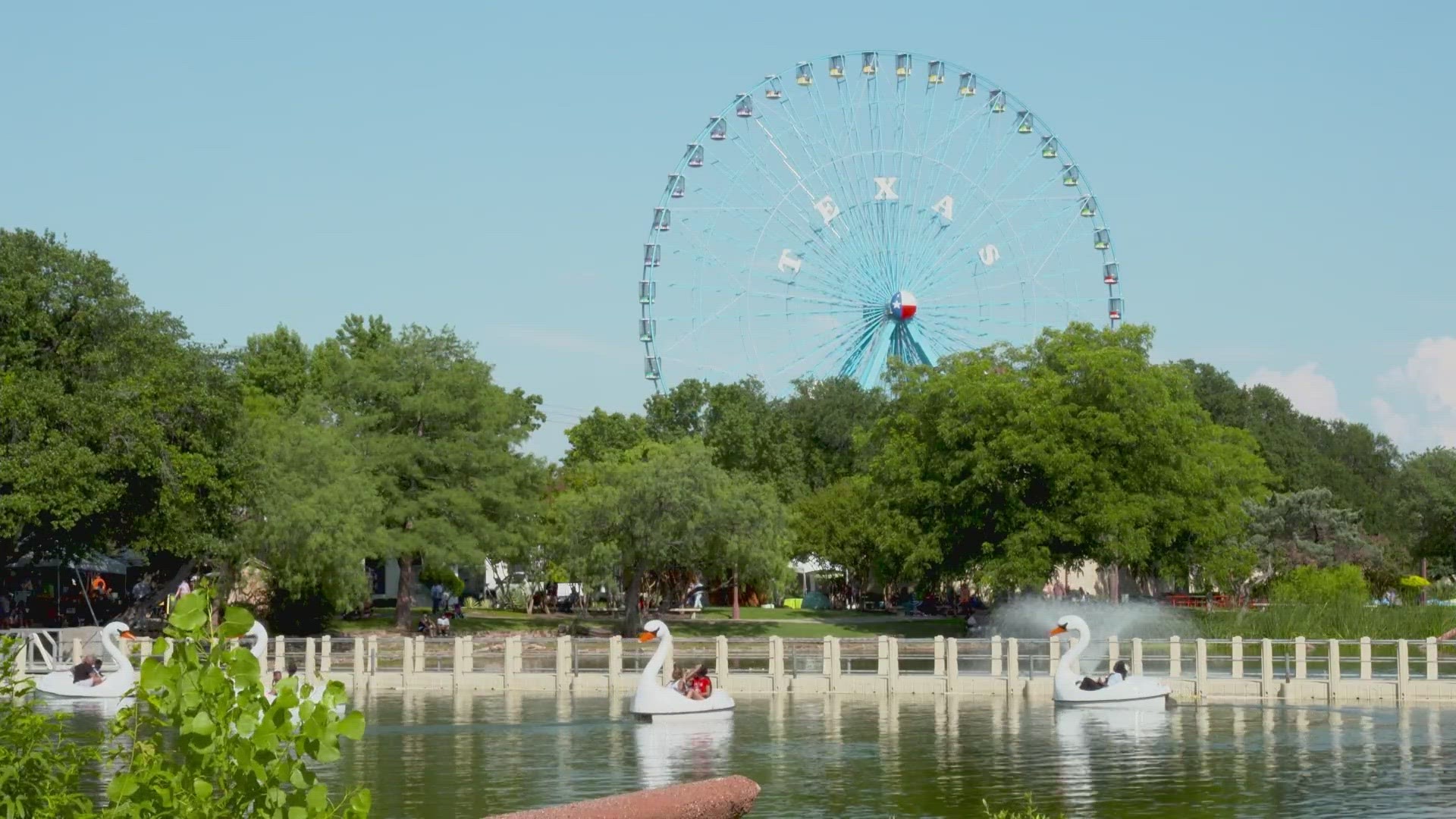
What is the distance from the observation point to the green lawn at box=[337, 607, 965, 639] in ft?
228

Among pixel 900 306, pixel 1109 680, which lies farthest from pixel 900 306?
pixel 1109 680

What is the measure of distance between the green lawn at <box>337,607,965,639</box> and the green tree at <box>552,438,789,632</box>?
303 cm

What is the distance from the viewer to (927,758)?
1233 inches

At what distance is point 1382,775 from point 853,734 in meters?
10.2

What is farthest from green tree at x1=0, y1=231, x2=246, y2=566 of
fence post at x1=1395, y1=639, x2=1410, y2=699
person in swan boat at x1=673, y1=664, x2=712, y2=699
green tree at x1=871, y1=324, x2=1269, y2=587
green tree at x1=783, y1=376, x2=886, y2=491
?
green tree at x1=783, y1=376, x2=886, y2=491

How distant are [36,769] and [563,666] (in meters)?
35.5

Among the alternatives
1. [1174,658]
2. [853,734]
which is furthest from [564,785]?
[1174,658]

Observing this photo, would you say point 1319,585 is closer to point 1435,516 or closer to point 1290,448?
point 1435,516

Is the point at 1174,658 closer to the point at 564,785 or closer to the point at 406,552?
the point at 564,785

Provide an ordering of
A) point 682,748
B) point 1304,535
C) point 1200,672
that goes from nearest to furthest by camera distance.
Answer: point 682,748, point 1200,672, point 1304,535

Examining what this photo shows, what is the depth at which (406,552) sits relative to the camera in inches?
2694

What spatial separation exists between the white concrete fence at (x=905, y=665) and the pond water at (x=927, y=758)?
1.46 meters

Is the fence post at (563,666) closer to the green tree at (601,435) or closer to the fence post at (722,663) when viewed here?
the fence post at (722,663)

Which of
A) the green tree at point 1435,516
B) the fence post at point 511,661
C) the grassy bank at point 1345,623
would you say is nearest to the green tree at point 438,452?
the fence post at point 511,661
